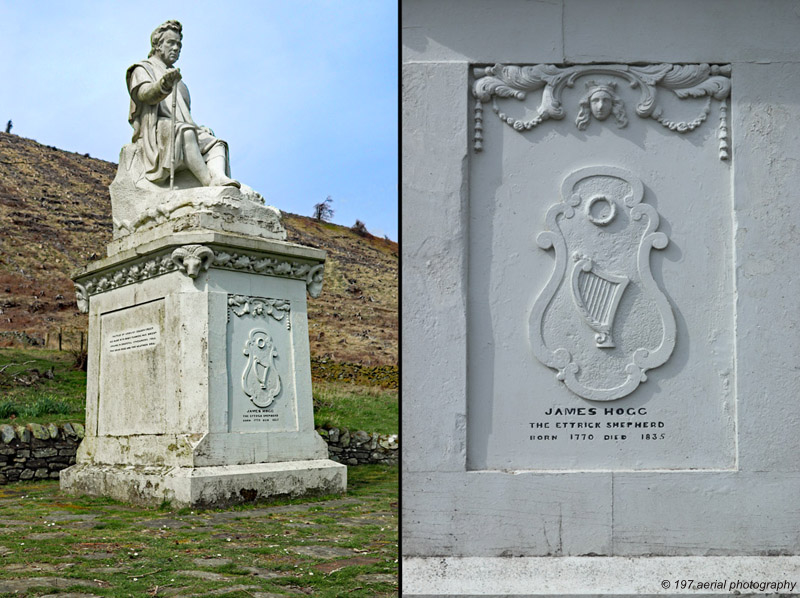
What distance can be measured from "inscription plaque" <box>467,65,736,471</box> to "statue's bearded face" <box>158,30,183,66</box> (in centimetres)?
750

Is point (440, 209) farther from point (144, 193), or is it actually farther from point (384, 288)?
point (384, 288)

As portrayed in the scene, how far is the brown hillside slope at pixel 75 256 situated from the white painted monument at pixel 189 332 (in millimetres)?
19413

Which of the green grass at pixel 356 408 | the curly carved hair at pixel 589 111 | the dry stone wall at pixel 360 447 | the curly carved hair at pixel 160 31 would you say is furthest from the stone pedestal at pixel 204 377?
the curly carved hair at pixel 589 111

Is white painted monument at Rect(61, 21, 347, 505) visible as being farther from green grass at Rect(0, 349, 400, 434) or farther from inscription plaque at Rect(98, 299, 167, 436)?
green grass at Rect(0, 349, 400, 434)

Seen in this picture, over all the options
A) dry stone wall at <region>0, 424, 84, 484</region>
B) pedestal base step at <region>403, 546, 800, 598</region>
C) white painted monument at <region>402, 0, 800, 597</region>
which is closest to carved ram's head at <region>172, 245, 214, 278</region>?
dry stone wall at <region>0, 424, 84, 484</region>

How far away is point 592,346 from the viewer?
13.4 ft

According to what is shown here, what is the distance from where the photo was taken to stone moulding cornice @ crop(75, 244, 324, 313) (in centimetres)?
919

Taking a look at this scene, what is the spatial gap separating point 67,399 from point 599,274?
570 inches

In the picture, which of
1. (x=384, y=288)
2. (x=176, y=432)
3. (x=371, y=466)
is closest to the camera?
(x=176, y=432)

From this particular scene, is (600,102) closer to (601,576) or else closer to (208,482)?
(601,576)

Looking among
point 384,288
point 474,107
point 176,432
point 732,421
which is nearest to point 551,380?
point 732,421

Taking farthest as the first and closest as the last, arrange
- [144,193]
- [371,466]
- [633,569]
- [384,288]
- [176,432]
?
[384,288] < [371,466] < [144,193] < [176,432] < [633,569]

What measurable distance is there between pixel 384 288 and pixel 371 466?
108 feet

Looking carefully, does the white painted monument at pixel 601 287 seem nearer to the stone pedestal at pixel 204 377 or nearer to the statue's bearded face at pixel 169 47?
the stone pedestal at pixel 204 377
